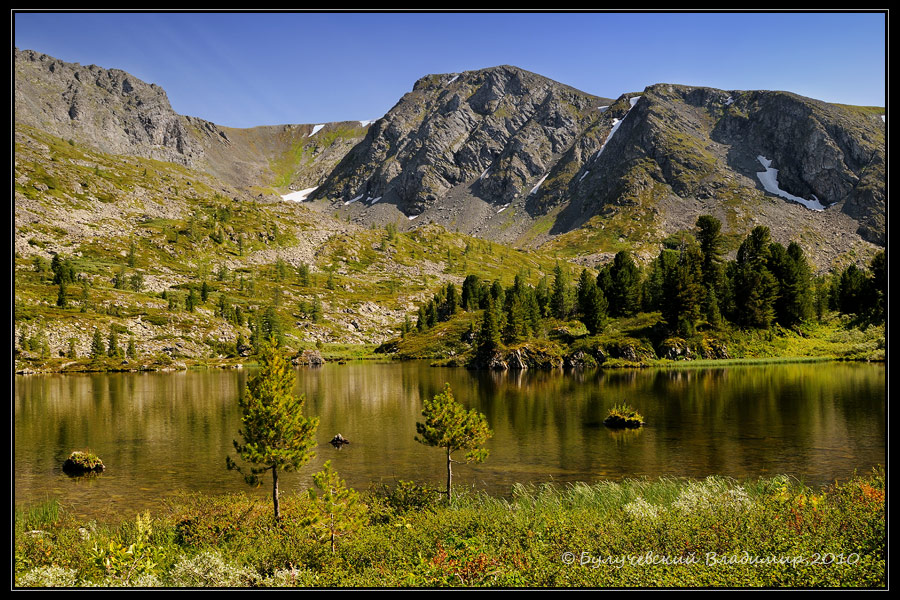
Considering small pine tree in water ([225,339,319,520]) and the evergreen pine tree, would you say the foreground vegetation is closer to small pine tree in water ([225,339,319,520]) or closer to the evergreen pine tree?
small pine tree in water ([225,339,319,520])

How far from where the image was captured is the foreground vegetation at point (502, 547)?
15.4 m

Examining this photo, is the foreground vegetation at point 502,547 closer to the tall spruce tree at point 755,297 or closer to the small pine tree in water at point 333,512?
the small pine tree in water at point 333,512

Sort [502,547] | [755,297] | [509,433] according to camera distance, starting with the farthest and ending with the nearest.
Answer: [755,297]
[509,433]
[502,547]

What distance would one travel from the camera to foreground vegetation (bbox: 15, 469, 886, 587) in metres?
15.4

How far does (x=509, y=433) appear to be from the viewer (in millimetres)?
55312

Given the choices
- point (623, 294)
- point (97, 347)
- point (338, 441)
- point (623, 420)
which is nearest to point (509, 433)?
point (623, 420)

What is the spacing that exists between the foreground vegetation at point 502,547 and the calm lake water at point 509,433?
452 inches

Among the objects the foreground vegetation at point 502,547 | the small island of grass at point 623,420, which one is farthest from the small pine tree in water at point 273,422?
the small island of grass at point 623,420

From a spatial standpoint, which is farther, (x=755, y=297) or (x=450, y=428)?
(x=755, y=297)

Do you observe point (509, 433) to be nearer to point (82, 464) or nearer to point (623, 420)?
point (623, 420)

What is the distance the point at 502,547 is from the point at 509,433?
37.2 meters
